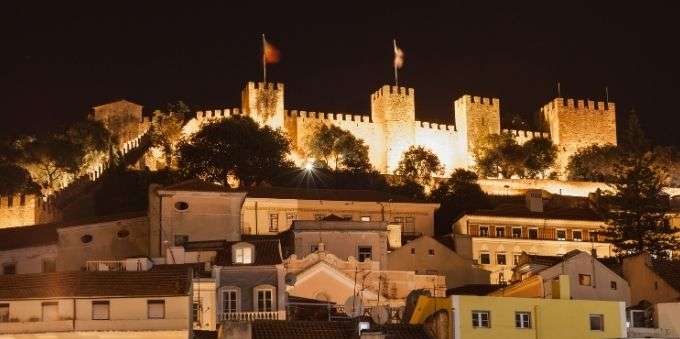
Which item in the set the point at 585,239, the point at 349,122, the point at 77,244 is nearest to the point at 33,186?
the point at 349,122

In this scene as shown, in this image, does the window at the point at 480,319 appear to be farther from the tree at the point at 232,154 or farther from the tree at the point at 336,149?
the tree at the point at 336,149

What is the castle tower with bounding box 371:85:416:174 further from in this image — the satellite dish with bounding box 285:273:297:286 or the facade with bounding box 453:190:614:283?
the satellite dish with bounding box 285:273:297:286

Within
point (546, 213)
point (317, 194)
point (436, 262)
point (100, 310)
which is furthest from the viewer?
point (546, 213)

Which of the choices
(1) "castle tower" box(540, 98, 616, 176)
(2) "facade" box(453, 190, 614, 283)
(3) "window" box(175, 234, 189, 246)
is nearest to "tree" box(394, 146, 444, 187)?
(1) "castle tower" box(540, 98, 616, 176)

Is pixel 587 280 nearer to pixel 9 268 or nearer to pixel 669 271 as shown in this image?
pixel 669 271

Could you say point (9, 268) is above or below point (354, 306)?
above

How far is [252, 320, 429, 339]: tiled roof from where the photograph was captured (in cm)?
4103

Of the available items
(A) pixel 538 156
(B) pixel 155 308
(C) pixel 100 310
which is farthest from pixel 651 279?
(A) pixel 538 156

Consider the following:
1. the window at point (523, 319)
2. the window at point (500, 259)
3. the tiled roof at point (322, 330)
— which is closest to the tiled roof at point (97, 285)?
the tiled roof at point (322, 330)

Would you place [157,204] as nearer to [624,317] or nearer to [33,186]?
[624,317]

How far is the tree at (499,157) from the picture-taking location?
110875 millimetres

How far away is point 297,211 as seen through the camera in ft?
248

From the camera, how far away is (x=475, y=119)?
119 meters

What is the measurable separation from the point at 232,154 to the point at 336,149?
17086 millimetres
